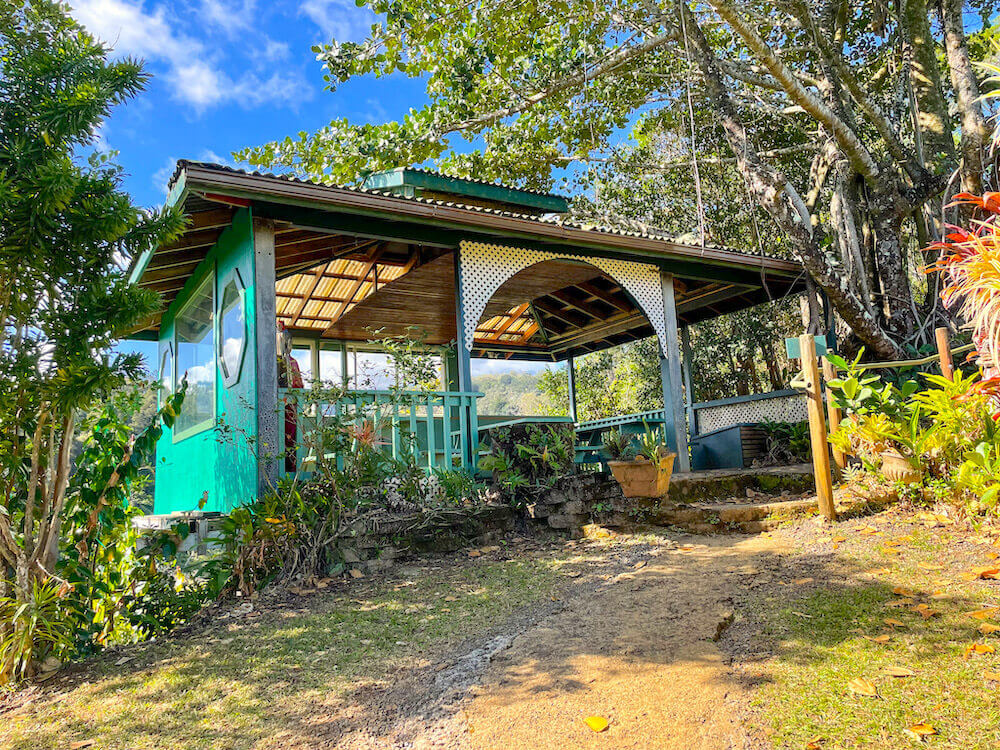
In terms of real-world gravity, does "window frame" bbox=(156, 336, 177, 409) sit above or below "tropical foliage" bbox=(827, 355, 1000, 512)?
above

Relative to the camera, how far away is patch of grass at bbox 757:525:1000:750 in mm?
2191

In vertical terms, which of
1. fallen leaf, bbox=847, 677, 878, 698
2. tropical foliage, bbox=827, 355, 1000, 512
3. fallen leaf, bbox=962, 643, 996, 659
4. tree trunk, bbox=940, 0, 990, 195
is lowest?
fallen leaf, bbox=847, 677, 878, 698

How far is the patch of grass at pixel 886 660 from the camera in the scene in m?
2.19

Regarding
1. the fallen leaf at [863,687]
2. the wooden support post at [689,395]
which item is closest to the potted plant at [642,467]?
the fallen leaf at [863,687]

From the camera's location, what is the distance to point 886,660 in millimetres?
2672

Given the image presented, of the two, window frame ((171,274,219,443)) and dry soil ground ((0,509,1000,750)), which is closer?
dry soil ground ((0,509,1000,750))

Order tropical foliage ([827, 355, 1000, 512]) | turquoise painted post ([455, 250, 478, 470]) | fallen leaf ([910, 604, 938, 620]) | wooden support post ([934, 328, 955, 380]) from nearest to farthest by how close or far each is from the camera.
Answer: fallen leaf ([910, 604, 938, 620])
tropical foliage ([827, 355, 1000, 512])
wooden support post ([934, 328, 955, 380])
turquoise painted post ([455, 250, 478, 470])

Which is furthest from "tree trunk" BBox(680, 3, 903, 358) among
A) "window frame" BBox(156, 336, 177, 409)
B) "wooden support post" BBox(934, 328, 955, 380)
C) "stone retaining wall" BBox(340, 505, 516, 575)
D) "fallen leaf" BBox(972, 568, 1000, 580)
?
"window frame" BBox(156, 336, 177, 409)

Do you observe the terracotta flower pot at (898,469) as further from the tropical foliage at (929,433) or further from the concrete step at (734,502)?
the concrete step at (734,502)

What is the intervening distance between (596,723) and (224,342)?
5.52m

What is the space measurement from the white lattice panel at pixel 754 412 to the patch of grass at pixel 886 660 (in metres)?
5.83

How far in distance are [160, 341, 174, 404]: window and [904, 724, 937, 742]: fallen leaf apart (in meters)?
8.33

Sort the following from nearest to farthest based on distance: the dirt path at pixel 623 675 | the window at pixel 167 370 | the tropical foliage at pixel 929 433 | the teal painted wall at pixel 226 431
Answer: the dirt path at pixel 623 675 < the tropical foliage at pixel 929 433 < the teal painted wall at pixel 226 431 < the window at pixel 167 370

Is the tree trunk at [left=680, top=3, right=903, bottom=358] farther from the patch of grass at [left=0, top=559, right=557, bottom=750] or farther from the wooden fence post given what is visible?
the patch of grass at [left=0, top=559, right=557, bottom=750]
